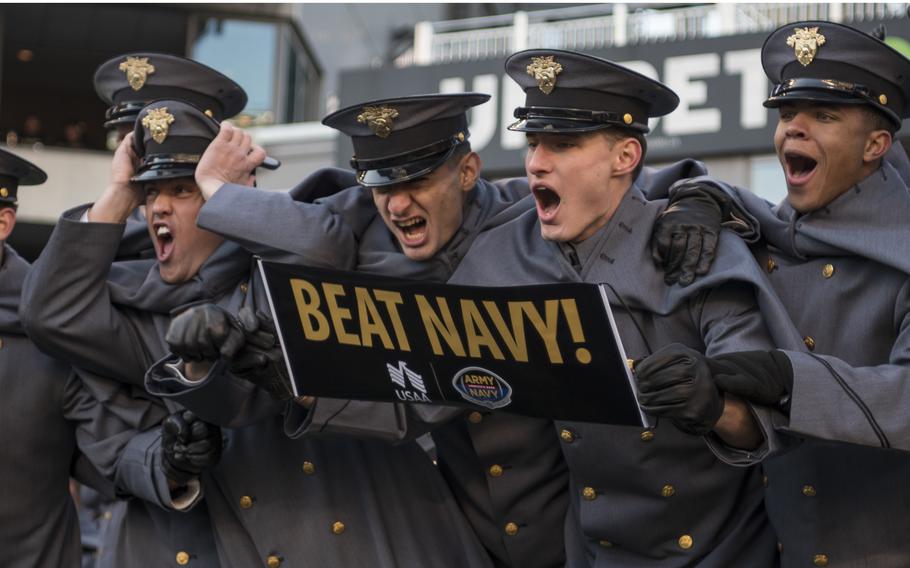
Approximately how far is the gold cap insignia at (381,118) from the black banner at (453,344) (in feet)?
3.01

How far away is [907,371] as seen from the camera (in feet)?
13.0

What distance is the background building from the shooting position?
16594 mm

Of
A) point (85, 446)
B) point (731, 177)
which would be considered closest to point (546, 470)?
point (85, 446)

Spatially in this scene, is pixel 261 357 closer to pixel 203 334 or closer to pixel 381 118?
pixel 203 334

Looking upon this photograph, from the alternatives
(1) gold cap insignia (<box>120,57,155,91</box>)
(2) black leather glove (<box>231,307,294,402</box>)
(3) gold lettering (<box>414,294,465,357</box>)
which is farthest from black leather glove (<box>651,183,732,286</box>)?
(1) gold cap insignia (<box>120,57,155,91</box>)

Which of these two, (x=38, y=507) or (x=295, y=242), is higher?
(x=295, y=242)

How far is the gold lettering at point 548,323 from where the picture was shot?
3.89m

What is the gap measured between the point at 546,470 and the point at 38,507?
209cm

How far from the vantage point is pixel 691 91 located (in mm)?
16875

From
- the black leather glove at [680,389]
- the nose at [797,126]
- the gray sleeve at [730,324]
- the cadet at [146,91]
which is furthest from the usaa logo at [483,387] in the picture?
the cadet at [146,91]

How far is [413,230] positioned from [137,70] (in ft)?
5.20

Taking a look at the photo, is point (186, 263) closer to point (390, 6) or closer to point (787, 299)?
point (787, 299)

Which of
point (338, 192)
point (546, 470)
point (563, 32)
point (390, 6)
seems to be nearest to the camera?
point (546, 470)

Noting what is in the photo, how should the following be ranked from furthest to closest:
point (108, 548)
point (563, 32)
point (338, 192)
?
point (563, 32), point (108, 548), point (338, 192)
